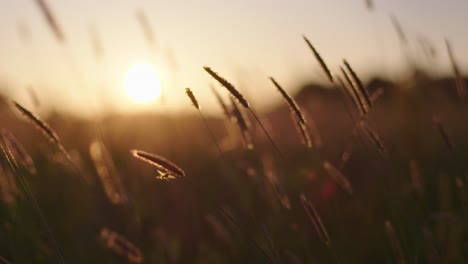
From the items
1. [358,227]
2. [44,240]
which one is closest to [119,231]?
[44,240]

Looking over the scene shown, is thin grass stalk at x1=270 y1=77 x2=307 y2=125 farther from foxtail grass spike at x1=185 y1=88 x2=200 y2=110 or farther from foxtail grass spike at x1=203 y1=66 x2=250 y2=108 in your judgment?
foxtail grass spike at x1=185 y1=88 x2=200 y2=110

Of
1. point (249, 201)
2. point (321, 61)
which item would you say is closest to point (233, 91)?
point (321, 61)

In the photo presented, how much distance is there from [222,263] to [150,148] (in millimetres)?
2815

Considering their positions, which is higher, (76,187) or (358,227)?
(76,187)

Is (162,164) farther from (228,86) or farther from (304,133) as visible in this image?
(304,133)

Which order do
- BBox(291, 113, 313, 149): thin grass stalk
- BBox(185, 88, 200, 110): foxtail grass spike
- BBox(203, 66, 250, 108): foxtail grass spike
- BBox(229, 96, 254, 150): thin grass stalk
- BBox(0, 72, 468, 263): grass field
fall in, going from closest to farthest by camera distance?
BBox(203, 66, 250, 108): foxtail grass spike
BBox(185, 88, 200, 110): foxtail grass spike
BBox(291, 113, 313, 149): thin grass stalk
BBox(229, 96, 254, 150): thin grass stalk
BBox(0, 72, 468, 263): grass field

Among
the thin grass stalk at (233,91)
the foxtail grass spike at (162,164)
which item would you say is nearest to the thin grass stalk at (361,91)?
the thin grass stalk at (233,91)

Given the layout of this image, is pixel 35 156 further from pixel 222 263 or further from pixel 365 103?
pixel 365 103

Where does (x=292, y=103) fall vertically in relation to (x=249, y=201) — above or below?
above

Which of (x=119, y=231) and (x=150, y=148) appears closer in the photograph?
(x=119, y=231)

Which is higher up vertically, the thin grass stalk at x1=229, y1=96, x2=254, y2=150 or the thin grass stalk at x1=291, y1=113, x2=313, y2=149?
the thin grass stalk at x1=229, y1=96, x2=254, y2=150

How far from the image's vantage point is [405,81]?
14.0 feet

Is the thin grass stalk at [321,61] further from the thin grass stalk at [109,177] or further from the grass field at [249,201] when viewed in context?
the thin grass stalk at [109,177]

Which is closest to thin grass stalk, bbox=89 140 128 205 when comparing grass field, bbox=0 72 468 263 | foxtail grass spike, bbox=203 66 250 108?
grass field, bbox=0 72 468 263
